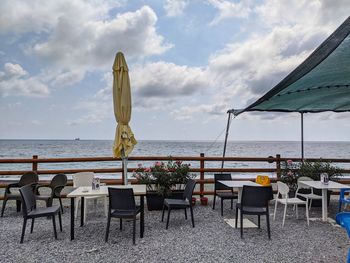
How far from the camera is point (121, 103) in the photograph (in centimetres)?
457

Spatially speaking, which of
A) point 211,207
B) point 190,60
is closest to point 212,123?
point 190,60

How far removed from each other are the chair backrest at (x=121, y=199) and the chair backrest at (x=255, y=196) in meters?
1.56

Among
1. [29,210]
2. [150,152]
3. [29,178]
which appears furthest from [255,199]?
[150,152]

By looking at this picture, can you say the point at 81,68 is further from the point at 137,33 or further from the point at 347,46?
the point at 347,46

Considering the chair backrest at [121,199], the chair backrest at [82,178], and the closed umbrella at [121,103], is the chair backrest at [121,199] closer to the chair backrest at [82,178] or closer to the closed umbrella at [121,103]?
the closed umbrella at [121,103]

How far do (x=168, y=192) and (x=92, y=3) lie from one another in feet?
15.4

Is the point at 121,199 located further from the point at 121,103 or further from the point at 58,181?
the point at 58,181

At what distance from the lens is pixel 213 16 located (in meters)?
6.52

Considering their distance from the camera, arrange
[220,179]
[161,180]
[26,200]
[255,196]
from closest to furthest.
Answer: [26,200]
[255,196]
[161,180]
[220,179]

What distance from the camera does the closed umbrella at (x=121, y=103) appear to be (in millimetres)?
4559

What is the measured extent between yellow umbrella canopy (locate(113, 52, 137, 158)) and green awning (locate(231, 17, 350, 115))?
2354 millimetres

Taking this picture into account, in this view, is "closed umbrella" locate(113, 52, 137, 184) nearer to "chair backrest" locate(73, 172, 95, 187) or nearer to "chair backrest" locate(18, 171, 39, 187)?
"chair backrest" locate(73, 172, 95, 187)

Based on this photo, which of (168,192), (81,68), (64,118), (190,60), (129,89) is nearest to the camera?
(129,89)

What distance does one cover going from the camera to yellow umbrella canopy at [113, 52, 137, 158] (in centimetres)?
456
